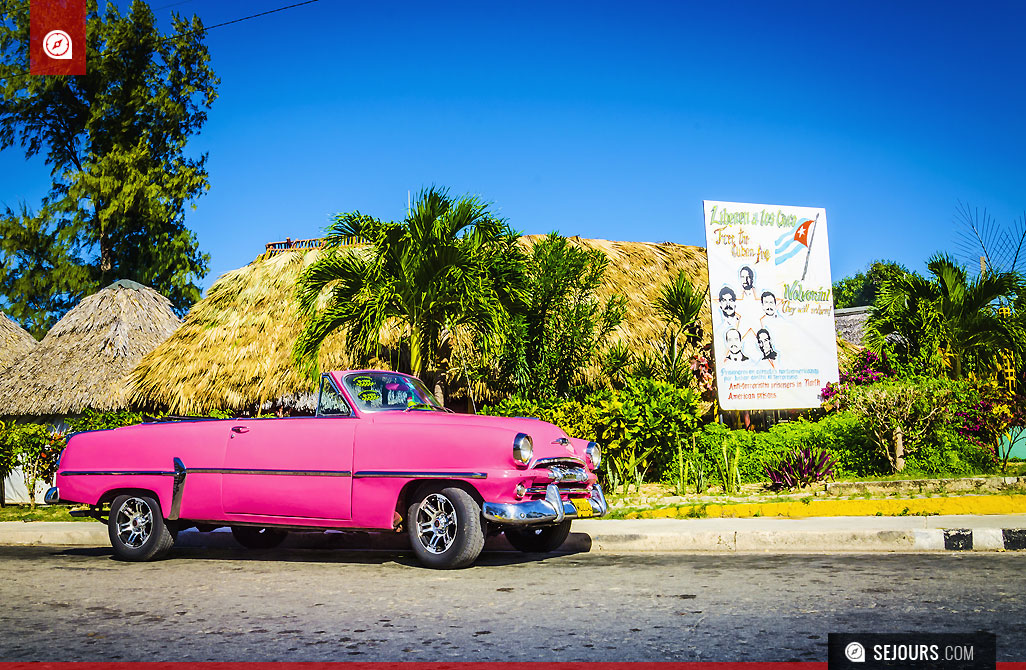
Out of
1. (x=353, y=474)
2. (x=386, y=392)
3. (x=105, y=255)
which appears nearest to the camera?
(x=353, y=474)

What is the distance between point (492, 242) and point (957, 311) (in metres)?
8.10

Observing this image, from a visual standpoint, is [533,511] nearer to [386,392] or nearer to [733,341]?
[386,392]

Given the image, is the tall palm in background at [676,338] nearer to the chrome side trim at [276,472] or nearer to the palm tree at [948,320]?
the palm tree at [948,320]

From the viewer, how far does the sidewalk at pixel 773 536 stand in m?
8.48

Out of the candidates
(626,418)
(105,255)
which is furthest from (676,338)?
(105,255)

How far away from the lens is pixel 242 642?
519 centimetres

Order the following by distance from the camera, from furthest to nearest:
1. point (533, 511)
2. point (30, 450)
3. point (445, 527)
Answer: point (30, 450)
point (445, 527)
point (533, 511)

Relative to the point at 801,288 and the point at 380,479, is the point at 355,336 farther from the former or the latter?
the point at 801,288

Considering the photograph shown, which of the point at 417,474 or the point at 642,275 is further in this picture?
the point at 642,275

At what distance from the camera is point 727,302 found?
50.8 feet

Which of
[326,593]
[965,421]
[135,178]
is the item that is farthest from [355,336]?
[135,178]

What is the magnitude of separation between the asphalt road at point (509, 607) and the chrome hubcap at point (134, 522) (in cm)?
57

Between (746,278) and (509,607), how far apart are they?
35.6 ft

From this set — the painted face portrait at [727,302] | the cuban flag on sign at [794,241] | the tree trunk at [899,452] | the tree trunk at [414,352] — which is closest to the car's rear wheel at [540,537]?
the tree trunk at [414,352]
